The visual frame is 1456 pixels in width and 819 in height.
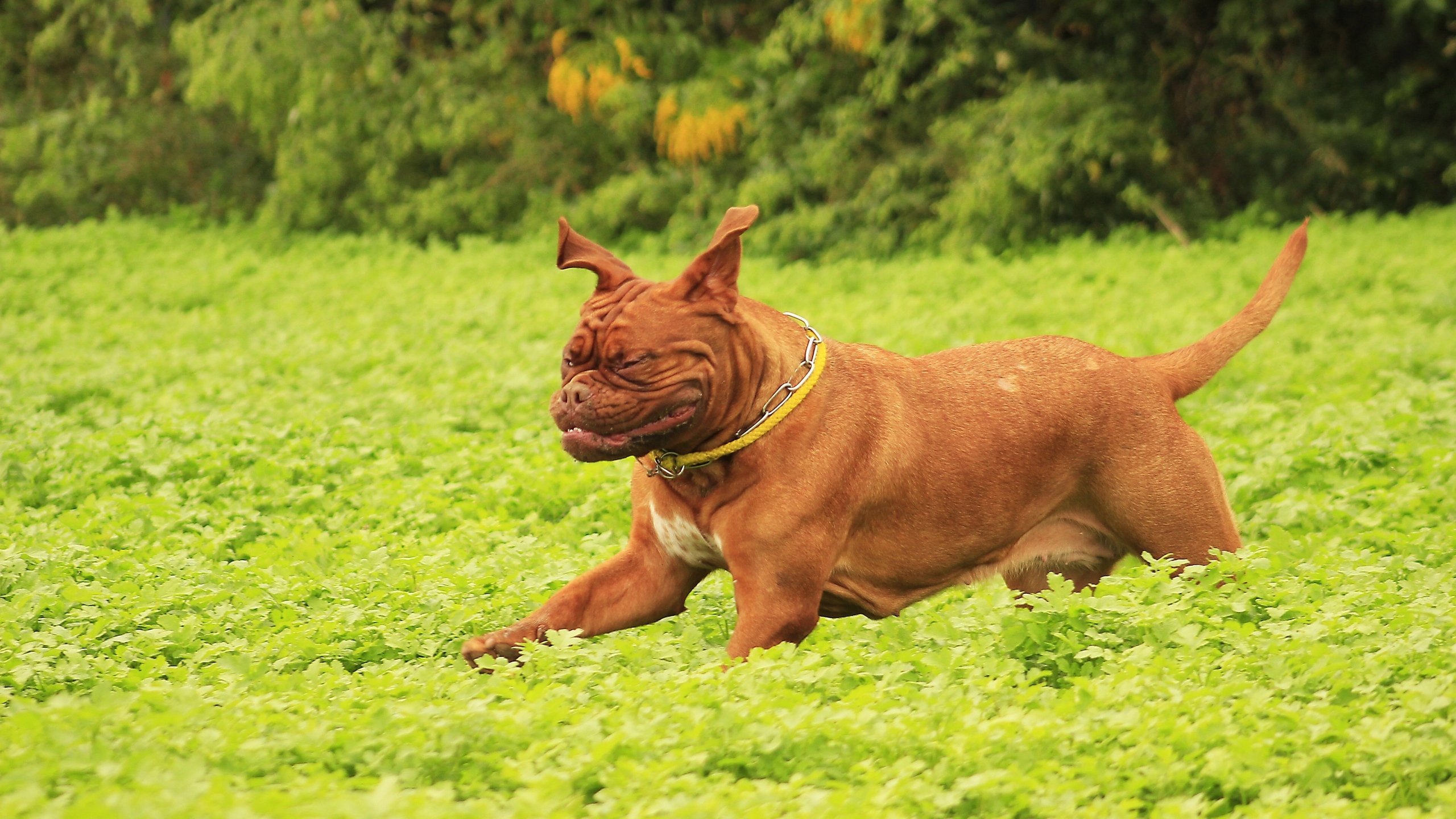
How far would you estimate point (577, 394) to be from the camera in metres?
4.47

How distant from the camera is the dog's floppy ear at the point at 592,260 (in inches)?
189

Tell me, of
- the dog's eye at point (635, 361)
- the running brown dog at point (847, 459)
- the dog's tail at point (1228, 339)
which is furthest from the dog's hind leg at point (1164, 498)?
the dog's eye at point (635, 361)

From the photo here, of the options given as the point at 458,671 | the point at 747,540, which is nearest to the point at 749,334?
the point at 747,540

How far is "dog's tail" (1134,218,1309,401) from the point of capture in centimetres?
553

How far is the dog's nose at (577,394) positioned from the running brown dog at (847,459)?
1 cm

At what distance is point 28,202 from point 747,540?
1833 cm

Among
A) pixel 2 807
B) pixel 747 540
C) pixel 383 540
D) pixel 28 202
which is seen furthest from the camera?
pixel 28 202

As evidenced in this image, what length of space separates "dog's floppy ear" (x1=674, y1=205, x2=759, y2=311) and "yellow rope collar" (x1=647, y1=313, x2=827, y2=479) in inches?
13.3

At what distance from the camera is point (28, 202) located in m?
19.8

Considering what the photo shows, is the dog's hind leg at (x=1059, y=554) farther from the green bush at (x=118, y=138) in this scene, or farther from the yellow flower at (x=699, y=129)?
the green bush at (x=118, y=138)

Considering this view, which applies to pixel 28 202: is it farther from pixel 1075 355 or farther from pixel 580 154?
pixel 1075 355

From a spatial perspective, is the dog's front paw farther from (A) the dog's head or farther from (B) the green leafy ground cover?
(A) the dog's head

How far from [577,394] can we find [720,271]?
2.00ft

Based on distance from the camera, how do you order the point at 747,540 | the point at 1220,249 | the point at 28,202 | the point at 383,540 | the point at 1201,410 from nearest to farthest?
the point at 747,540 → the point at 383,540 → the point at 1201,410 → the point at 1220,249 → the point at 28,202
